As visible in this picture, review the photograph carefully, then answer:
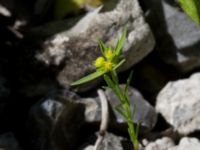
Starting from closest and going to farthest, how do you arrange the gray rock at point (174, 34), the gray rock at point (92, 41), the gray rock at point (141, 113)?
the gray rock at point (141, 113), the gray rock at point (92, 41), the gray rock at point (174, 34)

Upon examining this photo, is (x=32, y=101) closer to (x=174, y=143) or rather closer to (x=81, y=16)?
(x=81, y=16)

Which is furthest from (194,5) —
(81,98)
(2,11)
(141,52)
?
(2,11)

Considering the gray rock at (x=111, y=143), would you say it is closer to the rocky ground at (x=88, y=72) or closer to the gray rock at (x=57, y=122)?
the rocky ground at (x=88, y=72)

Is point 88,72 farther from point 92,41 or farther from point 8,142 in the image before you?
point 8,142

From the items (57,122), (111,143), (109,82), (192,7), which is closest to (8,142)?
(57,122)

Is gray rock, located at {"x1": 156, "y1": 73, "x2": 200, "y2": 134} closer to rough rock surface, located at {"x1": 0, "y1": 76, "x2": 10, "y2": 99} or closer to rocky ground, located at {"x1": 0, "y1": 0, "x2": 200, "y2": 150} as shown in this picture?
rocky ground, located at {"x1": 0, "y1": 0, "x2": 200, "y2": 150}

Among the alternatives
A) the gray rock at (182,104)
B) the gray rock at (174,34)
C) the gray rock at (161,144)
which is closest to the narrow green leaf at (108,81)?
the gray rock at (161,144)
